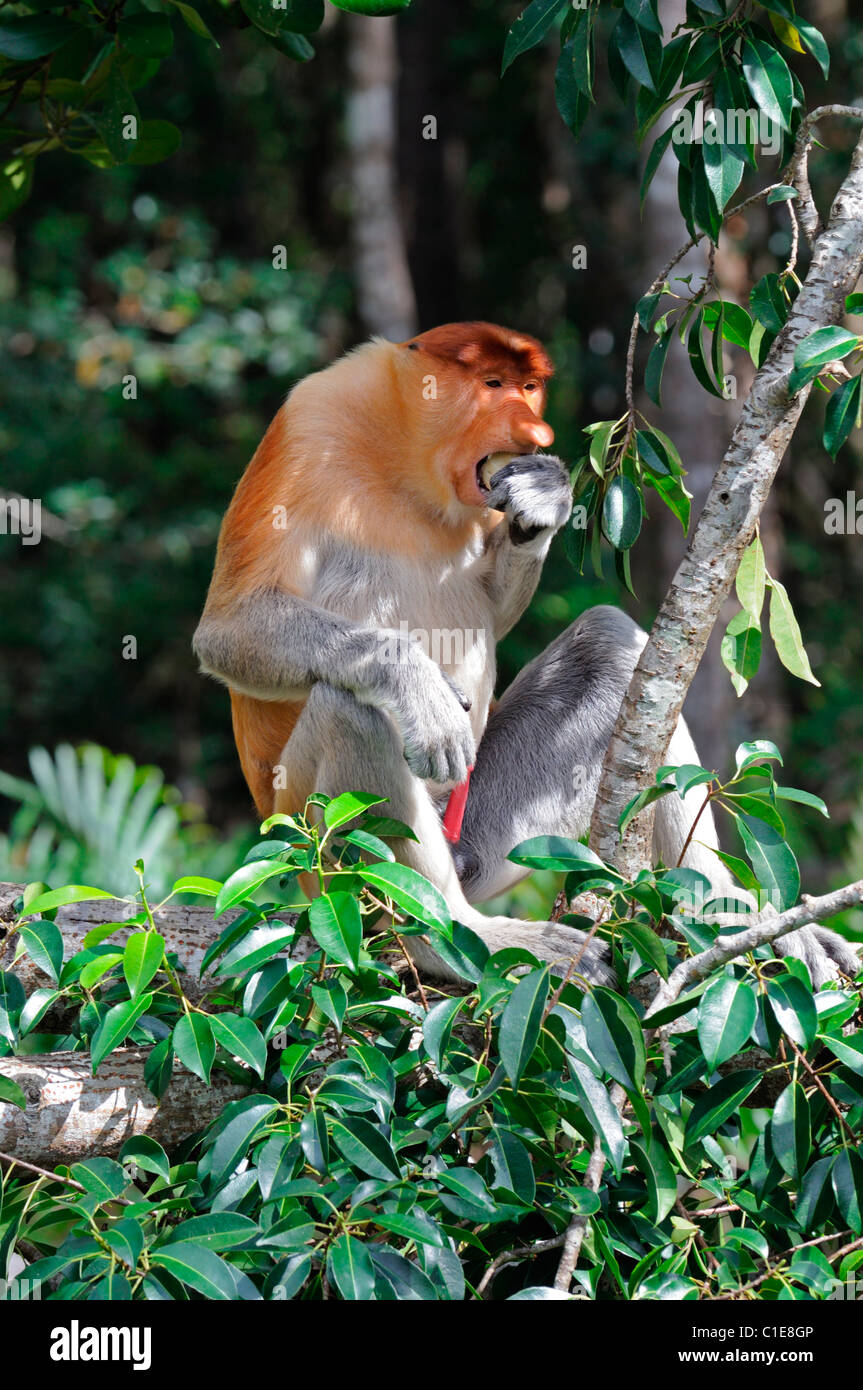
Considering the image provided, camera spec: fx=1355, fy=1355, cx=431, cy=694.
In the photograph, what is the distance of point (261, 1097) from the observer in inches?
69.8

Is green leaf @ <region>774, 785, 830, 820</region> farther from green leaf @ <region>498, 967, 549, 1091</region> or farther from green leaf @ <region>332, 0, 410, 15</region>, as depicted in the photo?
green leaf @ <region>332, 0, 410, 15</region>

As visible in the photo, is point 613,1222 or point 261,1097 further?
point 613,1222

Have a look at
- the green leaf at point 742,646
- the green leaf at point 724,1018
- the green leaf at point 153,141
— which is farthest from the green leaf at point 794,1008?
the green leaf at point 153,141

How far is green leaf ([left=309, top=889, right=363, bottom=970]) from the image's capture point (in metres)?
1.72

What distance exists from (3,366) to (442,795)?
6.78 meters

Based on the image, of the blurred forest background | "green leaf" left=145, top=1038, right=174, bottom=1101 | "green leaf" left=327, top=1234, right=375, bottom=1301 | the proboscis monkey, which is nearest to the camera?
"green leaf" left=327, top=1234, right=375, bottom=1301

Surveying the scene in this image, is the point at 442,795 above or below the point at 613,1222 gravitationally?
above

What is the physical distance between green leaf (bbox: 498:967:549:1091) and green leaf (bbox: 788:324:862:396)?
94 cm

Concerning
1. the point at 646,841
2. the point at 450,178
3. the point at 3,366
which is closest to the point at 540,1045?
the point at 646,841

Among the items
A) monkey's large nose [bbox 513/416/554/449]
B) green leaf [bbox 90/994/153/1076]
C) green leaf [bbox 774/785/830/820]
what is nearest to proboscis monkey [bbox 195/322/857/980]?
monkey's large nose [bbox 513/416/554/449]

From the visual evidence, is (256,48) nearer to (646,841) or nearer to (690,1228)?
(646,841)

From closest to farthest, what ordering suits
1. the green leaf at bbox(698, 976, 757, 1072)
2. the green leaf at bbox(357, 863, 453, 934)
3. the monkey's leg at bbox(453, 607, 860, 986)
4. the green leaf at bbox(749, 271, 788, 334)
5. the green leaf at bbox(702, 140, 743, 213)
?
the green leaf at bbox(698, 976, 757, 1072) → the green leaf at bbox(357, 863, 453, 934) → the green leaf at bbox(702, 140, 743, 213) → the green leaf at bbox(749, 271, 788, 334) → the monkey's leg at bbox(453, 607, 860, 986)

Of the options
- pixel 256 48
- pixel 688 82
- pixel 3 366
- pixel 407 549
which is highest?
pixel 256 48

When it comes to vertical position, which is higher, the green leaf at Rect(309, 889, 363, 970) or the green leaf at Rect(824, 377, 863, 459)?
the green leaf at Rect(824, 377, 863, 459)
